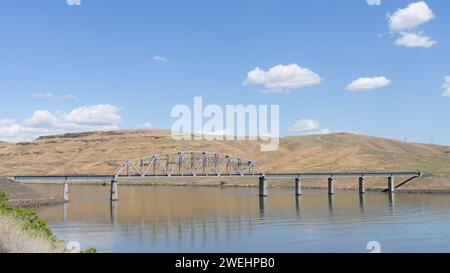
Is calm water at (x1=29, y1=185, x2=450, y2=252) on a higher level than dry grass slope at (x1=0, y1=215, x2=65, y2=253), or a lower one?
lower

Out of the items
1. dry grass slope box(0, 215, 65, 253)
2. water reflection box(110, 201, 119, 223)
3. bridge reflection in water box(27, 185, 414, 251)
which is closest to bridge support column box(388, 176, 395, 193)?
bridge reflection in water box(27, 185, 414, 251)

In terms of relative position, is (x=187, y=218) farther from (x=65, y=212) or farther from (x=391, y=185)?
(x=391, y=185)

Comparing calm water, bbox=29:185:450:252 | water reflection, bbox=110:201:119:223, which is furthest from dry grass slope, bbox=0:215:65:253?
water reflection, bbox=110:201:119:223

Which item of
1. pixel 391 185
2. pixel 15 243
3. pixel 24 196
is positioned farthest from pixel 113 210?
pixel 391 185

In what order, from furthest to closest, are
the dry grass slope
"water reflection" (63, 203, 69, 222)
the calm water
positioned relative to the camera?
"water reflection" (63, 203, 69, 222)
the calm water
the dry grass slope

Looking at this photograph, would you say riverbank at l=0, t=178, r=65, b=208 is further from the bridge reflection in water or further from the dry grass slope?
the dry grass slope

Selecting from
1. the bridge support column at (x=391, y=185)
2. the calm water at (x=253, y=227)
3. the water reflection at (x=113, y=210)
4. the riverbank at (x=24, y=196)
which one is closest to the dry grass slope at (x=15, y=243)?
the calm water at (x=253, y=227)

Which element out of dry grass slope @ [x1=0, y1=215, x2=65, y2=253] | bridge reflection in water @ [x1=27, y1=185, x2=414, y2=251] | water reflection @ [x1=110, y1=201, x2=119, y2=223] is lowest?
water reflection @ [x1=110, y1=201, x2=119, y2=223]

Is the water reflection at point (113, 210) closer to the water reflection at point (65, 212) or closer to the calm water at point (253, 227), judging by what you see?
the calm water at point (253, 227)

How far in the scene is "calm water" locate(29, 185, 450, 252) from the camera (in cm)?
4803

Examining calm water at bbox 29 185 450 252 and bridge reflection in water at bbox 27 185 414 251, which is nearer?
calm water at bbox 29 185 450 252

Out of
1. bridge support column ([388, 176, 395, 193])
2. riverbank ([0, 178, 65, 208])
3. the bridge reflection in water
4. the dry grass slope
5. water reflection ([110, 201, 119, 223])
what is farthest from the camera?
bridge support column ([388, 176, 395, 193])
